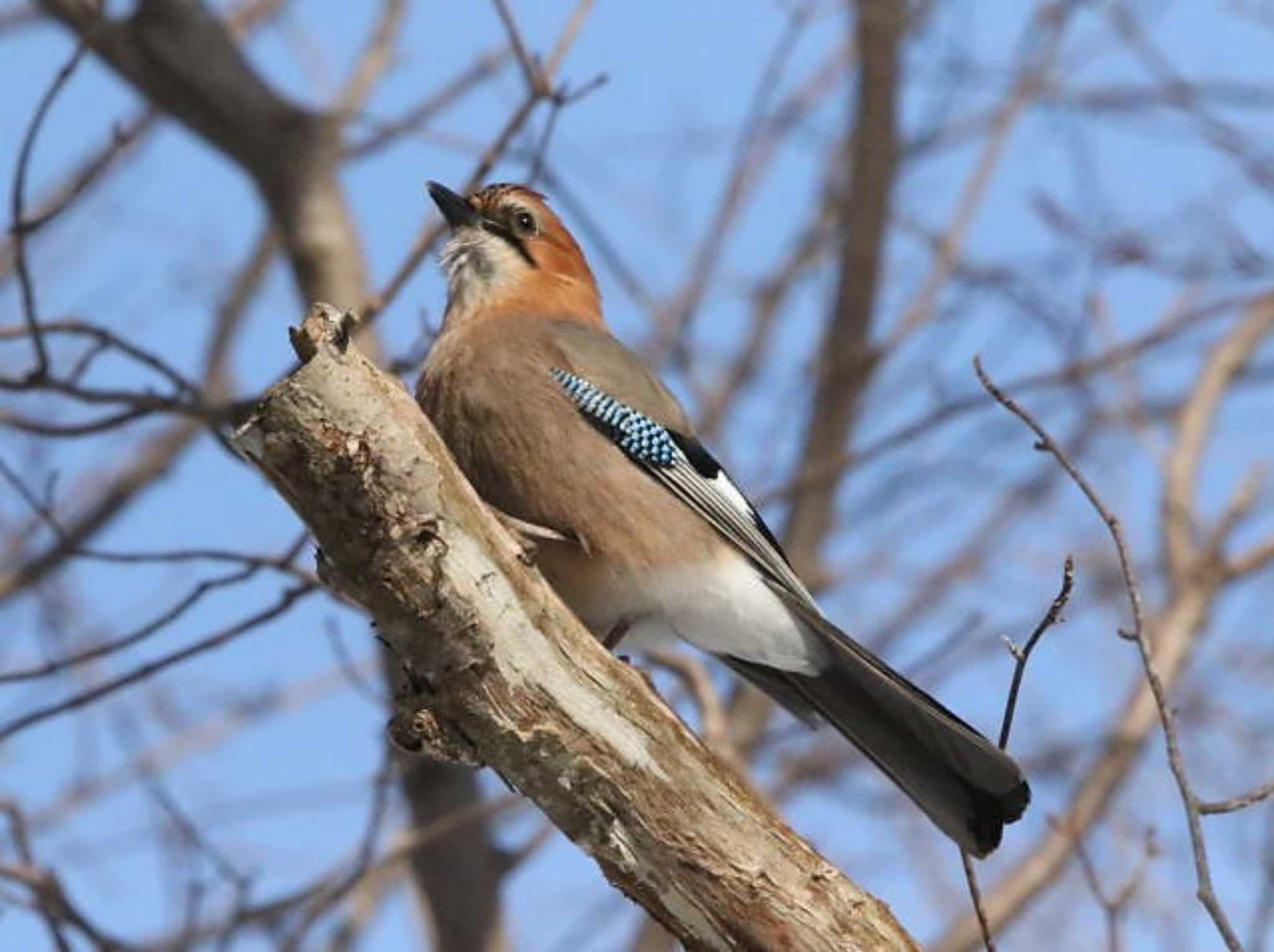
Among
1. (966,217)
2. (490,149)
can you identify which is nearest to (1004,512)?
(966,217)

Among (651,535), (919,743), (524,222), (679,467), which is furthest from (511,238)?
(919,743)

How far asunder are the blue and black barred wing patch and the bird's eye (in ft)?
2.68

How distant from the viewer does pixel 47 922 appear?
17.5 ft

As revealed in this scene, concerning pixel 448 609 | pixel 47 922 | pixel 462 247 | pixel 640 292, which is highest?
pixel 640 292

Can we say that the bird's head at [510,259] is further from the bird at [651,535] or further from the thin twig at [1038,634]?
the thin twig at [1038,634]

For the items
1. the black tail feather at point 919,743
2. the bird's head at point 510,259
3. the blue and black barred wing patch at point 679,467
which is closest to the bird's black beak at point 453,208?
the bird's head at point 510,259

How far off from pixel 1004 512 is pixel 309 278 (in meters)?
4.28

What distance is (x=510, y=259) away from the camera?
583cm

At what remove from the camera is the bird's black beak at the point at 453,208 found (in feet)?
19.0

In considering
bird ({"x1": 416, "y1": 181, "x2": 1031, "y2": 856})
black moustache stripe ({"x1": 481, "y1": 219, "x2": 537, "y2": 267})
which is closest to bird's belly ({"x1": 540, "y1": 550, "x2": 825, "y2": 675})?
bird ({"x1": 416, "y1": 181, "x2": 1031, "y2": 856})

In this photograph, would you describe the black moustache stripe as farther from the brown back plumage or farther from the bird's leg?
the bird's leg

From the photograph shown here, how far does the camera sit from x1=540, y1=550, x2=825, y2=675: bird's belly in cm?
502

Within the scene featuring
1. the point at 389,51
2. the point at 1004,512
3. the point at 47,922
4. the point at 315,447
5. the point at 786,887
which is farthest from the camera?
the point at 1004,512

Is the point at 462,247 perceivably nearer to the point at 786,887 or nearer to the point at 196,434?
the point at 786,887
